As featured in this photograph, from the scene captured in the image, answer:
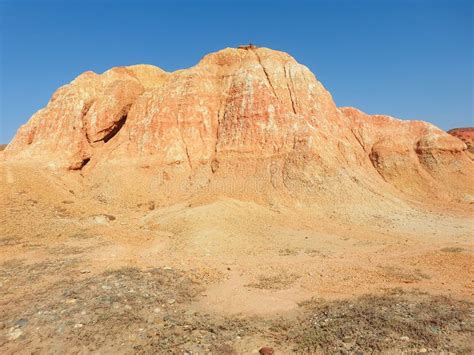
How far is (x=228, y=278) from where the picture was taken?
38.7 ft

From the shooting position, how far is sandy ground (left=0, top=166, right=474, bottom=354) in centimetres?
743

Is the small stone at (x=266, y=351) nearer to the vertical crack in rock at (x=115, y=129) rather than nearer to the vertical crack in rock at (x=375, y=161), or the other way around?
the vertical crack in rock at (x=375, y=161)

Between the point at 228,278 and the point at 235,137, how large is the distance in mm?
15988

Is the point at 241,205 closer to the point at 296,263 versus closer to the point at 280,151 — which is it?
the point at 280,151

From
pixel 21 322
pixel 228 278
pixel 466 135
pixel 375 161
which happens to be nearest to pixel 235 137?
pixel 375 161

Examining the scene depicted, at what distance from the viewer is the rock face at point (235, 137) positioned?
24859 millimetres

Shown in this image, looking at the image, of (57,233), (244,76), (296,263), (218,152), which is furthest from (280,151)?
(57,233)

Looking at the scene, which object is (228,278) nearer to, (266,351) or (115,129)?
(266,351)

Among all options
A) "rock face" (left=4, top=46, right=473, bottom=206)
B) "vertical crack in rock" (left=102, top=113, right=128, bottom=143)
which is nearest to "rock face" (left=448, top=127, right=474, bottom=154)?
"rock face" (left=4, top=46, right=473, bottom=206)

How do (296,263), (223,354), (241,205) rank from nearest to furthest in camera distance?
(223,354) < (296,263) < (241,205)

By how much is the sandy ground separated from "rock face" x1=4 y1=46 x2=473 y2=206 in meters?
3.97

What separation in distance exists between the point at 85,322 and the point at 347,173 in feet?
65.4

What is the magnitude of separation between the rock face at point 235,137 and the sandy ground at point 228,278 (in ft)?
13.0

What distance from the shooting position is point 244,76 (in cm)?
2794
